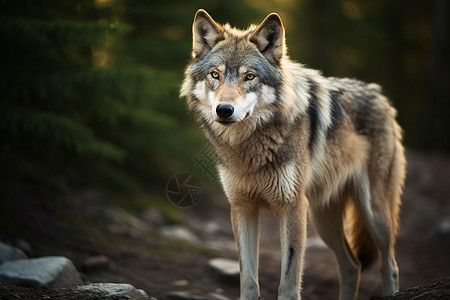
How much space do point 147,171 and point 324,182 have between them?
5.61 metres

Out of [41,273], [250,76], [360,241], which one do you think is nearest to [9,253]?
[41,273]

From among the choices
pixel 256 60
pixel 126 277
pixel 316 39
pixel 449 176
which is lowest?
pixel 126 277

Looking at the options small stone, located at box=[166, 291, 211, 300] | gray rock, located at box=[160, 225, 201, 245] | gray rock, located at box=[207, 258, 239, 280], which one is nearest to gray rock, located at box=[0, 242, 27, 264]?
small stone, located at box=[166, 291, 211, 300]

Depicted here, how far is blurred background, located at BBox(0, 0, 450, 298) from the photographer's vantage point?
534 cm

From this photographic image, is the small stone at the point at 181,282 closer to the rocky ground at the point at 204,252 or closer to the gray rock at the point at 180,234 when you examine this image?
the rocky ground at the point at 204,252

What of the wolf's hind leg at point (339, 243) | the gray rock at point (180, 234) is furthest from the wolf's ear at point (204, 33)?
the gray rock at point (180, 234)

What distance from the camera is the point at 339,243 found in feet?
16.1

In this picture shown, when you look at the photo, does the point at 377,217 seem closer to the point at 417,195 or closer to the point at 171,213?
the point at 171,213

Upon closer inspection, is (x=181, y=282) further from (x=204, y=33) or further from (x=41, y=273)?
(x=204, y=33)

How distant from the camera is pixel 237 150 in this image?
12.5 feet

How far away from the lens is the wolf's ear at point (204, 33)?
3.90 metres

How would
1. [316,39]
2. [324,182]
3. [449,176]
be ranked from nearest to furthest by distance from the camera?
[324,182]
[449,176]
[316,39]

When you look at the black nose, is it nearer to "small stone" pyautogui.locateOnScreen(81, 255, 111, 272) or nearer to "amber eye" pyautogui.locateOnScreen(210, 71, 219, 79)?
"amber eye" pyautogui.locateOnScreen(210, 71, 219, 79)

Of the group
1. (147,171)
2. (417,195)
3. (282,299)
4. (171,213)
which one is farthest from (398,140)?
(147,171)
